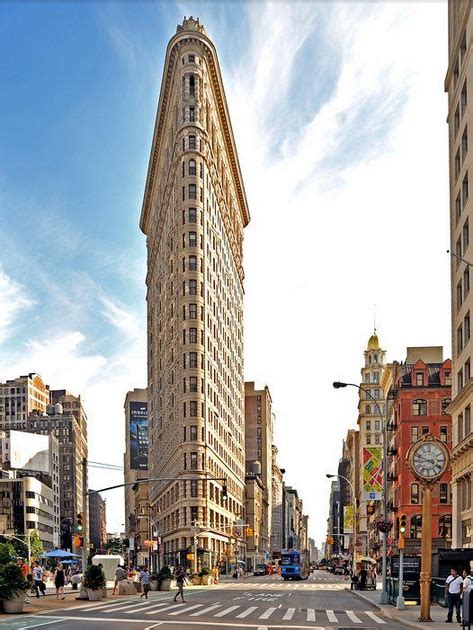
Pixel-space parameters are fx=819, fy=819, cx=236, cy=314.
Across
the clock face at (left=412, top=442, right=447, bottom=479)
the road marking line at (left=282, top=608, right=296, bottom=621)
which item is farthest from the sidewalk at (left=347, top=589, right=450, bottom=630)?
the clock face at (left=412, top=442, right=447, bottom=479)

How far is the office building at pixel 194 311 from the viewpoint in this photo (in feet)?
339

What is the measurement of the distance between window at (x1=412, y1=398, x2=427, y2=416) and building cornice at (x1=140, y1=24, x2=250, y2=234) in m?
56.6

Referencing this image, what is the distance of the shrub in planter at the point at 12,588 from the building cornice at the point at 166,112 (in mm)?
92732

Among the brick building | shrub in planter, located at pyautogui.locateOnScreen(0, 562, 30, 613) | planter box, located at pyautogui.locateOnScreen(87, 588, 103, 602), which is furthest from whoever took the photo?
the brick building

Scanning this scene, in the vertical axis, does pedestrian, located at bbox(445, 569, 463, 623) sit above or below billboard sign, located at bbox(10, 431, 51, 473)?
above

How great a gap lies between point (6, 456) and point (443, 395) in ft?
368

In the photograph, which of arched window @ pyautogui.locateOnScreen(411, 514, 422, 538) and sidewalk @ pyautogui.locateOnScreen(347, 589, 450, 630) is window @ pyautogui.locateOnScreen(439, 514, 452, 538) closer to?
arched window @ pyautogui.locateOnScreen(411, 514, 422, 538)

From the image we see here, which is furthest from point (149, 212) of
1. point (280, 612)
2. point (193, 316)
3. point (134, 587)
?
point (280, 612)

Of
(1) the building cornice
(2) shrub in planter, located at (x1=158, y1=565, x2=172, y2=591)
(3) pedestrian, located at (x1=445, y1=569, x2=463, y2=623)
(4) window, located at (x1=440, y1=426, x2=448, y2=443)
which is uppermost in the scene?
(1) the building cornice

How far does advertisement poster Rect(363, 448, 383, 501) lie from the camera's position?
43.2m

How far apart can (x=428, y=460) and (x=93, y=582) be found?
2158 cm

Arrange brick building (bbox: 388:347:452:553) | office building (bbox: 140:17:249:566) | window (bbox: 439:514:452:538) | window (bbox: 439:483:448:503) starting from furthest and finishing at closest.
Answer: office building (bbox: 140:17:249:566) < brick building (bbox: 388:347:452:553) < window (bbox: 439:483:448:503) < window (bbox: 439:514:452:538)

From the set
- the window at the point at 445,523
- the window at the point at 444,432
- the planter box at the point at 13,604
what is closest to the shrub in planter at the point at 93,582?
the planter box at the point at 13,604

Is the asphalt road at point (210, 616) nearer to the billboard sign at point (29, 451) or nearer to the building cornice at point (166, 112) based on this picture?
the building cornice at point (166, 112)
